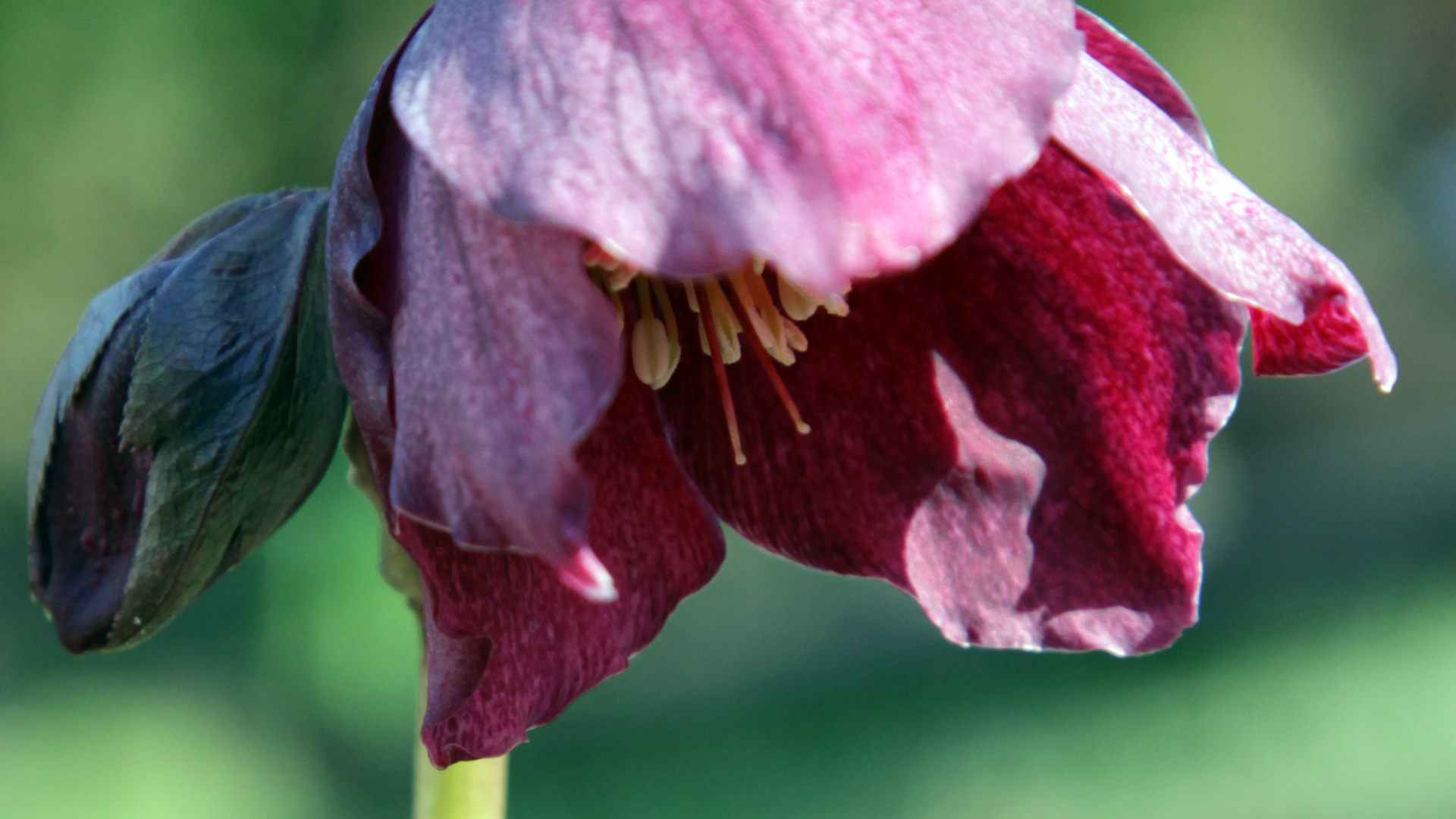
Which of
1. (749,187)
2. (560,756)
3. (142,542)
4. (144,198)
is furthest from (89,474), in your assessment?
(144,198)

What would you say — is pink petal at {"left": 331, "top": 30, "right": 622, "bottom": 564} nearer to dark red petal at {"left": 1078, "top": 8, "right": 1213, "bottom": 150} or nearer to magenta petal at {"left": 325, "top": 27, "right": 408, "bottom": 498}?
magenta petal at {"left": 325, "top": 27, "right": 408, "bottom": 498}

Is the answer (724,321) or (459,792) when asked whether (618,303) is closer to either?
Answer: (724,321)

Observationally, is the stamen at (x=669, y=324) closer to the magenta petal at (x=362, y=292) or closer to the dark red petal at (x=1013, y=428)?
the dark red petal at (x=1013, y=428)

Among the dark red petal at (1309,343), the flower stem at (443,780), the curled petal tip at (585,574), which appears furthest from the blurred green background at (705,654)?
the curled petal tip at (585,574)

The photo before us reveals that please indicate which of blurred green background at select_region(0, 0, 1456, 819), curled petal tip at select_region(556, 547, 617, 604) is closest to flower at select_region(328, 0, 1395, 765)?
curled petal tip at select_region(556, 547, 617, 604)

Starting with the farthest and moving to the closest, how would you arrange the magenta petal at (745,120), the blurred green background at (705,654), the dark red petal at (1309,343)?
the blurred green background at (705,654), the dark red petal at (1309,343), the magenta petal at (745,120)

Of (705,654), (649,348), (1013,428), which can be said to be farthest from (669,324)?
(705,654)
